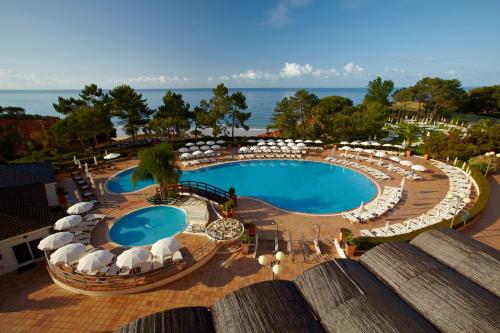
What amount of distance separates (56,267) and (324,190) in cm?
2088

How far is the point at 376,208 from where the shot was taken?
18312mm

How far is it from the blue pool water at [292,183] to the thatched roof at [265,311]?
13.0 metres

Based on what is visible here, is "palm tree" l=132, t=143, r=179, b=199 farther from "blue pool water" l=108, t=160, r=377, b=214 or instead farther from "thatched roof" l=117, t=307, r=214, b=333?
"thatched roof" l=117, t=307, r=214, b=333

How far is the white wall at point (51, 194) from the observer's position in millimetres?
18797

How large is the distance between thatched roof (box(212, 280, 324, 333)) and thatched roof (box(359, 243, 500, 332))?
9.90 ft

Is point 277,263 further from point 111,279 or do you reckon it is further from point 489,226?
point 489,226

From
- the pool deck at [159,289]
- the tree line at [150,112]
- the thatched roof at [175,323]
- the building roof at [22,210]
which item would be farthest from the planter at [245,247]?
the tree line at [150,112]

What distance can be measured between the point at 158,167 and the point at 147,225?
14.5ft

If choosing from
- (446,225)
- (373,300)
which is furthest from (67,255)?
(446,225)

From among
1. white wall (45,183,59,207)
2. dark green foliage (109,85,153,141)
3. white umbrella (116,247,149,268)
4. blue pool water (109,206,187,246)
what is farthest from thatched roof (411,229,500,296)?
dark green foliage (109,85,153,141)

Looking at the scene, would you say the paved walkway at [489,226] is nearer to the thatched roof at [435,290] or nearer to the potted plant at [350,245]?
the potted plant at [350,245]

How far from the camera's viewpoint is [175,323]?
587 cm

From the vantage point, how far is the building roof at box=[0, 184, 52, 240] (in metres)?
12.9

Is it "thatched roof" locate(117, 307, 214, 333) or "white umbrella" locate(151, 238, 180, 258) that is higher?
"thatched roof" locate(117, 307, 214, 333)
